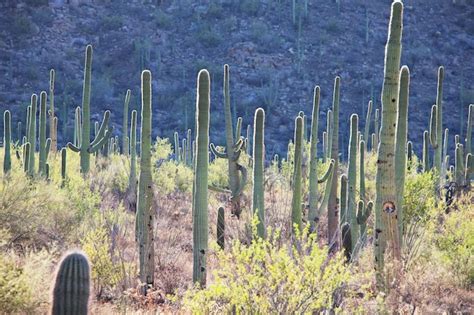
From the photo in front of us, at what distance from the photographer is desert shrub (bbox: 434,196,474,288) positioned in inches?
419

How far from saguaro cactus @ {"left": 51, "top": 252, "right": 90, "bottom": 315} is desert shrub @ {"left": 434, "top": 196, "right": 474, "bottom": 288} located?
700cm

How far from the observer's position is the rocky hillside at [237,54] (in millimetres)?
43406

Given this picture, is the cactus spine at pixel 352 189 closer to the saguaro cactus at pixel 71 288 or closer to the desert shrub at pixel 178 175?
the saguaro cactus at pixel 71 288

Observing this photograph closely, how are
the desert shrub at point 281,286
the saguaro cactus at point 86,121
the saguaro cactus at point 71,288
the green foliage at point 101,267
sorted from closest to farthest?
the saguaro cactus at point 71,288 → the desert shrub at point 281,286 → the green foliage at point 101,267 → the saguaro cactus at point 86,121

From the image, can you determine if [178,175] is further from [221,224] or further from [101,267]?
[101,267]

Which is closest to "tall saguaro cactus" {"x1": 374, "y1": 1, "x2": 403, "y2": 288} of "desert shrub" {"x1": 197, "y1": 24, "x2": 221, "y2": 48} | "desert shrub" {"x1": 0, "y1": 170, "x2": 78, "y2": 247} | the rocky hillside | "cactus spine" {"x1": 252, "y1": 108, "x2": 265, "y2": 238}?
"cactus spine" {"x1": 252, "y1": 108, "x2": 265, "y2": 238}

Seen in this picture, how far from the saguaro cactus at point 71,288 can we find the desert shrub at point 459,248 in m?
7.00

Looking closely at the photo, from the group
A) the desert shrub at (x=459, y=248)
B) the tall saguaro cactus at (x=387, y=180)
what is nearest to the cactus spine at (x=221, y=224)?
the tall saguaro cactus at (x=387, y=180)

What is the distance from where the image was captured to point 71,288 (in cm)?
524

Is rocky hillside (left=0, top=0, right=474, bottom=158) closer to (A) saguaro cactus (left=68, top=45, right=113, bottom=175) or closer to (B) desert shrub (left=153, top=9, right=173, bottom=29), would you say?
(B) desert shrub (left=153, top=9, right=173, bottom=29)

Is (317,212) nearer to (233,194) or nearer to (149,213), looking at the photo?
(233,194)

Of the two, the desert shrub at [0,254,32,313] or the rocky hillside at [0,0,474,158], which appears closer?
the desert shrub at [0,254,32,313]

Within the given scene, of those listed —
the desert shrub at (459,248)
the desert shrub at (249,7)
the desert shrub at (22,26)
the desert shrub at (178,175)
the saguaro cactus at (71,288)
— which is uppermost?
the desert shrub at (249,7)

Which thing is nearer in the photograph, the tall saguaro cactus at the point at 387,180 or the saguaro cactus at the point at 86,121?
the tall saguaro cactus at the point at 387,180
